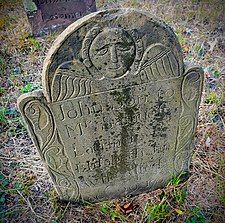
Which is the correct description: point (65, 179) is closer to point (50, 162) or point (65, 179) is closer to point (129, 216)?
point (50, 162)

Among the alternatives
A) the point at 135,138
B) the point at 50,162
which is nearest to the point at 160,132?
the point at 135,138

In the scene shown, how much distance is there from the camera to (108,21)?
162cm

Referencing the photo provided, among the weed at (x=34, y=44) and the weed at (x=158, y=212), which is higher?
the weed at (x=34, y=44)

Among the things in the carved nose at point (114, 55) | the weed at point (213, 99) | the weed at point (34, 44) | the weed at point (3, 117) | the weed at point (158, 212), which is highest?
the carved nose at point (114, 55)

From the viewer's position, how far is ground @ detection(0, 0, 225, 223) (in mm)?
2475

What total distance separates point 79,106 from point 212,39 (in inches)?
112

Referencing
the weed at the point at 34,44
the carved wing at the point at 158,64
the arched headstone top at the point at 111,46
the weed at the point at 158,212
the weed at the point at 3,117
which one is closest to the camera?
the arched headstone top at the point at 111,46

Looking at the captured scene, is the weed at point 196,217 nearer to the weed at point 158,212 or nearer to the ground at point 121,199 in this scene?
the ground at point 121,199

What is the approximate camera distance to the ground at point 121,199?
97.4 inches

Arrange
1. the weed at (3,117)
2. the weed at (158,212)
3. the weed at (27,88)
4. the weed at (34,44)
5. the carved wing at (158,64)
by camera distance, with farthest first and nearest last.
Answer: the weed at (34,44), the weed at (27,88), the weed at (3,117), the weed at (158,212), the carved wing at (158,64)

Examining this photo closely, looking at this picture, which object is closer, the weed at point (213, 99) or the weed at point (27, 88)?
the weed at point (213, 99)

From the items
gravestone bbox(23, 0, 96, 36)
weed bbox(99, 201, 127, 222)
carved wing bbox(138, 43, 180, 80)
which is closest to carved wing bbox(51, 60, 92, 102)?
carved wing bbox(138, 43, 180, 80)

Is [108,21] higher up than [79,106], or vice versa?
[108,21]

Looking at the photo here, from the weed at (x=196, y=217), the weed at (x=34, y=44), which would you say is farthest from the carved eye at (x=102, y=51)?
the weed at (x=34, y=44)
